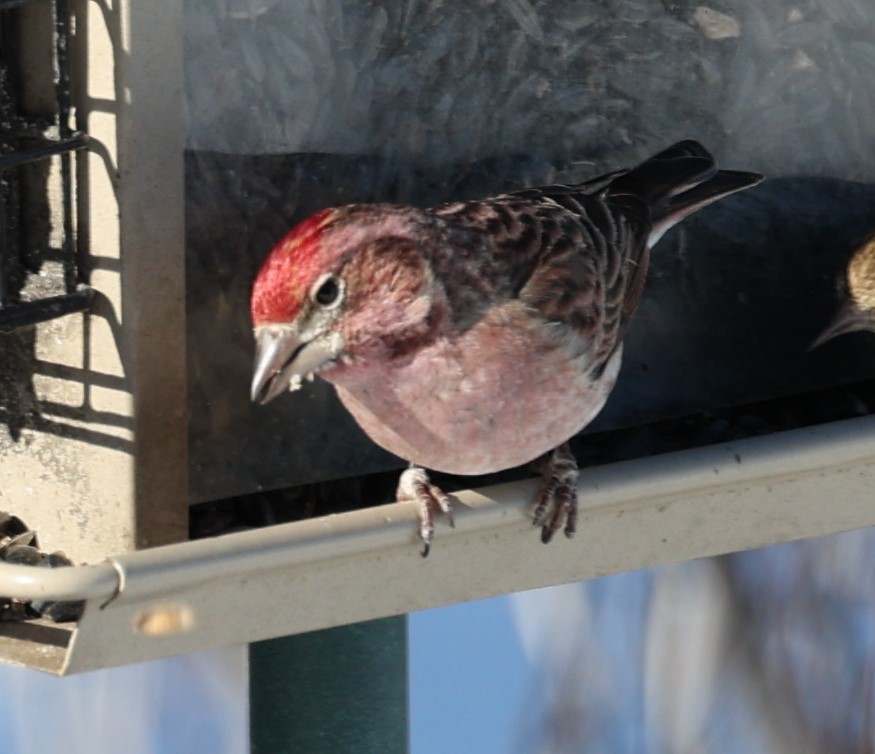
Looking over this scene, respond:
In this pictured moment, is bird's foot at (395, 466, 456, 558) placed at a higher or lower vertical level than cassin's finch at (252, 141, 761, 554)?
lower

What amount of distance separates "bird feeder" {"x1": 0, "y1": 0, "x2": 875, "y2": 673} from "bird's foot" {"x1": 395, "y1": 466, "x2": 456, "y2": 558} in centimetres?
3

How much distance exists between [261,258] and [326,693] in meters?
0.82

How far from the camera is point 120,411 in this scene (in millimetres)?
3418

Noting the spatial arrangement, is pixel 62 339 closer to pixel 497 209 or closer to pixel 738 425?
pixel 497 209

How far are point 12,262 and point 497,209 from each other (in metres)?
0.88

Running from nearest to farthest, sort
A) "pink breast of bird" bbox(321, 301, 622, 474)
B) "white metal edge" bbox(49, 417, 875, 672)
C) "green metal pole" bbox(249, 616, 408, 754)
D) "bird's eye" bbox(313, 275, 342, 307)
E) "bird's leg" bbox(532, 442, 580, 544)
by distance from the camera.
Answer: "white metal edge" bbox(49, 417, 875, 672) → "bird's eye" bbox(313, 275, 342, 307) → "pink breast of bird" bbox(321, 301, 622, 474) → "bird's leg" bbox(532, 442, 580, 544) → "green metal pole" bbox(249, 616, 408, 754)

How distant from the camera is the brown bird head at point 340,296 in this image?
3053mm

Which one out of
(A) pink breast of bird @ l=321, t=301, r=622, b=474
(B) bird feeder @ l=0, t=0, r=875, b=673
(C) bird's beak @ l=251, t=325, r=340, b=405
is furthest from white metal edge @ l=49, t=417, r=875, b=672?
(C) bird's beak @ l=251, t=325, r=340, b=405

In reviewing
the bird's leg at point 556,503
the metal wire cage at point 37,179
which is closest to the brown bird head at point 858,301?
the bird's leg at point 556,503

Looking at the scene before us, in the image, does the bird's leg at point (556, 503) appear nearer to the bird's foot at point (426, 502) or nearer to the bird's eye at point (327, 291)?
the bird's foot at point (426, 502)

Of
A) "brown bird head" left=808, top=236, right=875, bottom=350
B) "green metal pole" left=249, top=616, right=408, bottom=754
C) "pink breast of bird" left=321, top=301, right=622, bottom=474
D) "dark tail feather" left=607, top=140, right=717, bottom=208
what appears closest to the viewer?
"pink breast of bird" left=321, top=301, right=622, bottom=474

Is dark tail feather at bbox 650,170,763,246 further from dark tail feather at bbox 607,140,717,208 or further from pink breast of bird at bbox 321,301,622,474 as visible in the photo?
pink breast of bird at bbox 321,301,622,474

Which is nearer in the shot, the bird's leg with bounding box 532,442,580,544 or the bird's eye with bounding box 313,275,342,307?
the bird's eye with bounding box 313,275,342,307

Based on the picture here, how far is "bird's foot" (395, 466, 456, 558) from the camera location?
10.9ft
